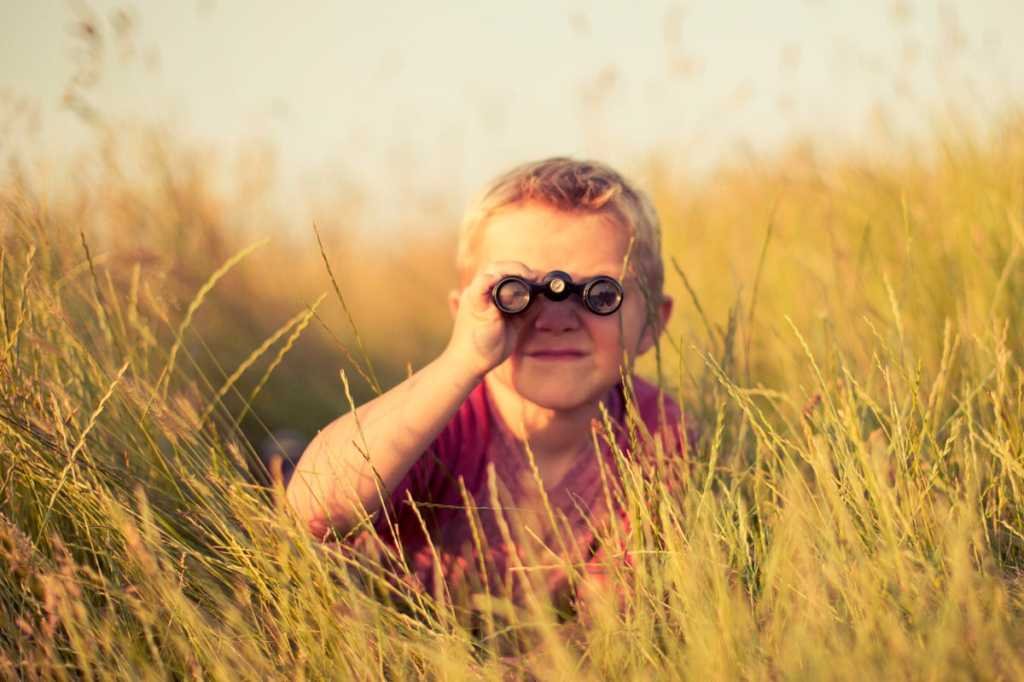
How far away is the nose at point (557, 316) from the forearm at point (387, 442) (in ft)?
0.91

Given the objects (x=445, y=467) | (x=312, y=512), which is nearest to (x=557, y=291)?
(x=445, y=467)

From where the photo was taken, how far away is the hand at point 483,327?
2.06 meters

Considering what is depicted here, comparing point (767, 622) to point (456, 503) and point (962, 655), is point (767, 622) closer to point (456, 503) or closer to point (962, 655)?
point (962, 655)

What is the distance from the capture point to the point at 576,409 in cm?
247

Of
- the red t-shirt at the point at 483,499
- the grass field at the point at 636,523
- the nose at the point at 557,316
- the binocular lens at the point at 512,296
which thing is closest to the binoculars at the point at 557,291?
the binocular lens at the point at 512,296

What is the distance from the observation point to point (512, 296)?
208 cm

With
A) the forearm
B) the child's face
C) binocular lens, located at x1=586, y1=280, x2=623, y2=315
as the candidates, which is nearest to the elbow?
the forearm

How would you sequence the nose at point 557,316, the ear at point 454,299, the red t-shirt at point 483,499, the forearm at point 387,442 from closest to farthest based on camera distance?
the forearm at point 387,442 < the nose at point 557,316 < the red t-shirt at point 483,499 < the ear at point 454,299

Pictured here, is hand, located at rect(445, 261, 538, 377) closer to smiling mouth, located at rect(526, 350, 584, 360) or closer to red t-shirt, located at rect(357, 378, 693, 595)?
smiling mouth, located at rect(526, 350, 584, 360)

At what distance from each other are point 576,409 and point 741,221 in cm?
292

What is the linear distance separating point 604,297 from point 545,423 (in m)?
0.46

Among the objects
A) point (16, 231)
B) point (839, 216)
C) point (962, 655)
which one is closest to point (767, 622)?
point (962, 655)

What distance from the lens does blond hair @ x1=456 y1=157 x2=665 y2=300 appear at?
7.84 feet

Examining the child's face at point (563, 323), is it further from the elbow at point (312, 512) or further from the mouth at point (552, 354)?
the elbow at point (312, 512)
